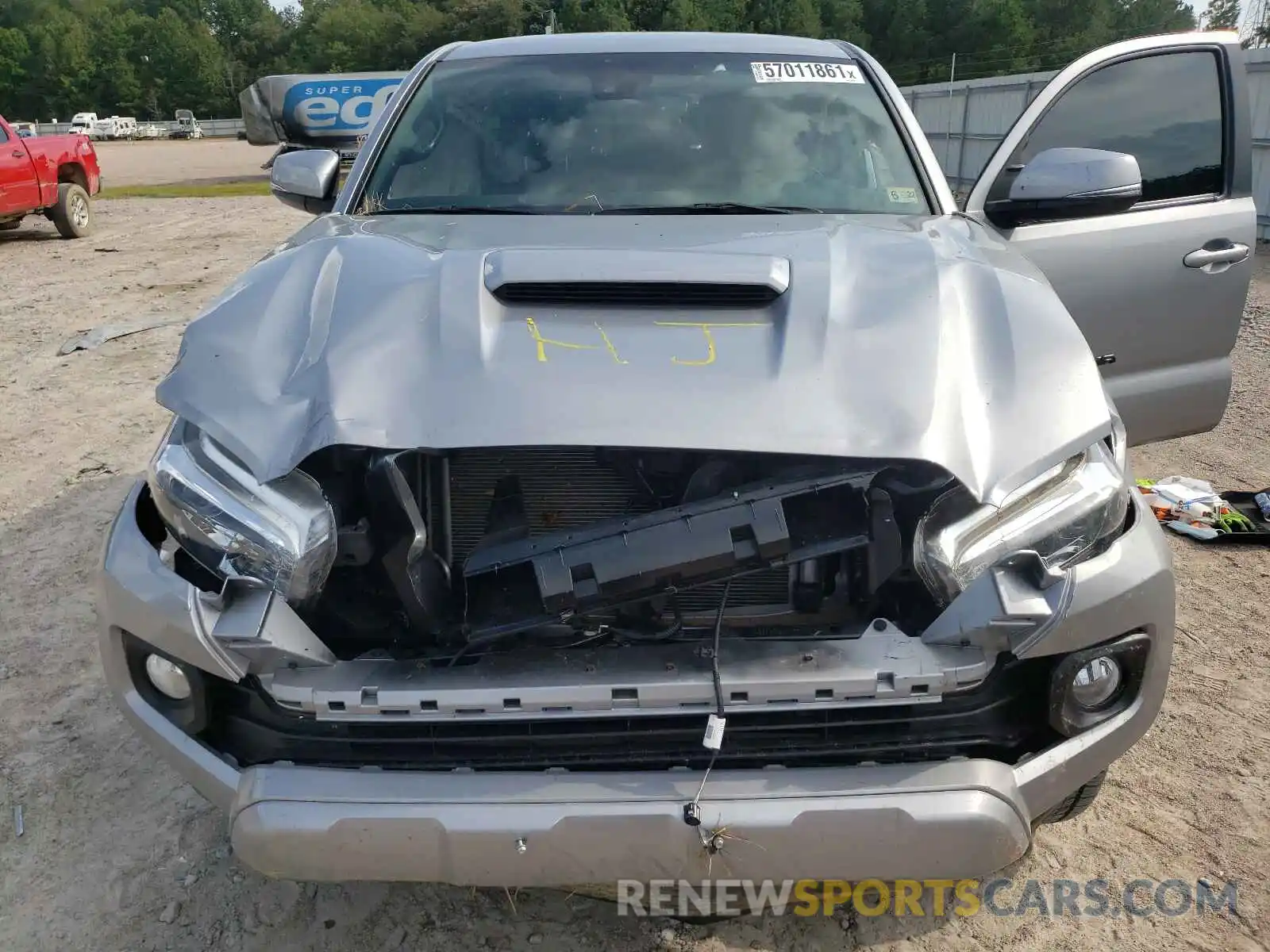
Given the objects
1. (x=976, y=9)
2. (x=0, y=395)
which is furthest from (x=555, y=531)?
(x=976, y=9)

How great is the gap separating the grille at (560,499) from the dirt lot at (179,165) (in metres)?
24.0

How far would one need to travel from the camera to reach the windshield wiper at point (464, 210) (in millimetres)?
2896

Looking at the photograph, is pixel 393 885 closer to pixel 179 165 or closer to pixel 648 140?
pixel 648 140

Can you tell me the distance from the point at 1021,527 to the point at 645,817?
86 cm

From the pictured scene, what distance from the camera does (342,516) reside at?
200 centimetres

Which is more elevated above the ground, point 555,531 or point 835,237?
point 835,237

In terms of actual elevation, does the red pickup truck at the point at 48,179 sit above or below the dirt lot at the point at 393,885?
above

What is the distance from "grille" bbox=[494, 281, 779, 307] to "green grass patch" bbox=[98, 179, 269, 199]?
19486mm

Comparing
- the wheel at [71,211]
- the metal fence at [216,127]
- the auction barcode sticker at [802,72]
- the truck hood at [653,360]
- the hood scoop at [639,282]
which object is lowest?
the metal fence at [216,127]

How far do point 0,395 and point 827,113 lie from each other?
5.58 metres

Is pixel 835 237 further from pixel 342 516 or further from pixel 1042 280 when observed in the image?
pixel 342 516

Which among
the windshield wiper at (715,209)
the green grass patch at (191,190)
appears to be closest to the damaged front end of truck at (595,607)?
the windshield wiper at (715,209)

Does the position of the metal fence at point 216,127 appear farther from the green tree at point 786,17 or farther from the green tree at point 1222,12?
the green tree at point 1222,12

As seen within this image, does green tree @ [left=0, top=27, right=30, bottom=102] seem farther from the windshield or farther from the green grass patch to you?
the windshield
